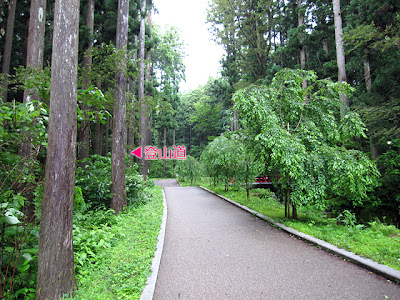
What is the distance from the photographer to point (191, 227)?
661 cm

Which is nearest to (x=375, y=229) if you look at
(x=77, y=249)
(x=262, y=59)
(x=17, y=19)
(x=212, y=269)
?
(x=212, y=269)

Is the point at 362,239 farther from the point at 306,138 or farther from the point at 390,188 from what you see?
the point at 390,188

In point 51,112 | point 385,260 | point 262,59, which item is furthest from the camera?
point 262,59

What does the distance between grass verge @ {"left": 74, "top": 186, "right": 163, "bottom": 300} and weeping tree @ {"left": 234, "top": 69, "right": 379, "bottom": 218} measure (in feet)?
11.7

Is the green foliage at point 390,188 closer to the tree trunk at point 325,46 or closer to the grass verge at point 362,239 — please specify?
the grass verge at point 362,239

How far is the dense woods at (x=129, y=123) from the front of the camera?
2.99 meters

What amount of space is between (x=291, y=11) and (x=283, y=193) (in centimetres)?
1711

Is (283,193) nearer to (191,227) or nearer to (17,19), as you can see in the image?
(191,227)

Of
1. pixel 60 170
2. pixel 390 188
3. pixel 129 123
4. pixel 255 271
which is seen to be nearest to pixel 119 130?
pixel 129 123

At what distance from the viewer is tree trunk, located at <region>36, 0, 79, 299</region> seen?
9.40 ft

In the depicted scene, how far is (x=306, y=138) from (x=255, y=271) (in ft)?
12.7

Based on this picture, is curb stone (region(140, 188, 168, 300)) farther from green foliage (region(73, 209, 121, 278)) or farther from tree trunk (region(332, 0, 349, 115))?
tree trunk (region(332, 0, 349, 115))

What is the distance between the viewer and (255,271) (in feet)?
12.2

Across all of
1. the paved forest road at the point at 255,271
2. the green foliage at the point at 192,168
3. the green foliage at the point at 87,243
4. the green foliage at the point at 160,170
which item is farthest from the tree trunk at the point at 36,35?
the green foliage at the point at 160,170
